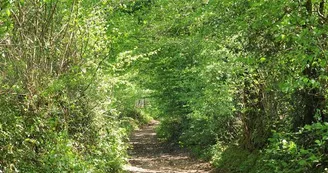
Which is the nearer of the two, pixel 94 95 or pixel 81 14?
pixel 81 14

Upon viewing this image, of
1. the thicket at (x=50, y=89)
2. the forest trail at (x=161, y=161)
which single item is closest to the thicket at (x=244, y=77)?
the forest trail at (x=161, y=161)

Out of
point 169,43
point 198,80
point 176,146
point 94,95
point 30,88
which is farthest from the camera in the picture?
point 176,146

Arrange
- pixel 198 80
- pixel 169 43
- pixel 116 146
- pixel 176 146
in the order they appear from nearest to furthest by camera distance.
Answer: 1. pixel 116 146
2. pixel 198 80
3. pixel 169 43
4. pixel 176 146

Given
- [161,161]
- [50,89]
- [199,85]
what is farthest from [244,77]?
[161,161]

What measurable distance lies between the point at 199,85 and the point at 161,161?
3.71m

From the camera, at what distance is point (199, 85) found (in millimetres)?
15555

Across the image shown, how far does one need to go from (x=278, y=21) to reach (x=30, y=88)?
4807mm

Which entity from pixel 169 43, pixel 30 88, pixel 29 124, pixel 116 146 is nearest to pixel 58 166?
pixel 29 124

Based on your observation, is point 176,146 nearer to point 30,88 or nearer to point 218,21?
point 218,21

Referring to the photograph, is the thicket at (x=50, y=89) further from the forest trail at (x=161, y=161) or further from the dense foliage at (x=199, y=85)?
the forest trail at (x=161, y=161)

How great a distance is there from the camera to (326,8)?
23.7ft

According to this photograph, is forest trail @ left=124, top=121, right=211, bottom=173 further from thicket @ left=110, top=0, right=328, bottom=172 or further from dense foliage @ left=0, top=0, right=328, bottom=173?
dense foliage @ left=0, top=0, right=328, bottom=173

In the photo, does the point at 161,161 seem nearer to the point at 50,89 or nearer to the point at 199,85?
the point at 199,85

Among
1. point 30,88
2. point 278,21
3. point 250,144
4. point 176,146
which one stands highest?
point 278,21
